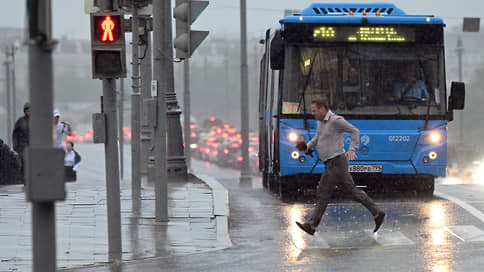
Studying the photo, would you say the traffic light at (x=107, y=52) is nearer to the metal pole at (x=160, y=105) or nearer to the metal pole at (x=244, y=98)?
the metal pole at (x=160, y=105)

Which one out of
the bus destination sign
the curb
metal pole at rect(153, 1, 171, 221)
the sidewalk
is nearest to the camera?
the sidewalk

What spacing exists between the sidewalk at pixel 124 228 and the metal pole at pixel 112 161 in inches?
8.9

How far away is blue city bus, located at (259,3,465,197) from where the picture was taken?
54.3 ft

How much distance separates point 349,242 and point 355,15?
21.0ft

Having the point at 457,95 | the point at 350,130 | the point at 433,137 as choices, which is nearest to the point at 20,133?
the point at 433,137

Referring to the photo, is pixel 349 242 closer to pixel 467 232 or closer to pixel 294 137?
pixel 467 232

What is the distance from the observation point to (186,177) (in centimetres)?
2058

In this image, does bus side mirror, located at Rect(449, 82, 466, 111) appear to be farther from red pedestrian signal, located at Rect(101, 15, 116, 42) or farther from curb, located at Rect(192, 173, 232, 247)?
red pedestrian signal, located at Rect(101, 15, 116, 42)

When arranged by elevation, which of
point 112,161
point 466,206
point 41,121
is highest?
point 41,121

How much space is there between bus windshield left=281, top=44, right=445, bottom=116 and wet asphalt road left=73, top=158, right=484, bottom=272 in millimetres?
1612

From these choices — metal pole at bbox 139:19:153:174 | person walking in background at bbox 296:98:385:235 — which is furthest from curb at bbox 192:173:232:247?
metal pole at bbox 139:19:153:174

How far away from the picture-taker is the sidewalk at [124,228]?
10703 mm

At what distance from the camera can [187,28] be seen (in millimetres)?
12898

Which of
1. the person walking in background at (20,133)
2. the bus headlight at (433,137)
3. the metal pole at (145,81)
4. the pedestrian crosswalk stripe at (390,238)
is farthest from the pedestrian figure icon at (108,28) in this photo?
the person walking in background at (20,133)
